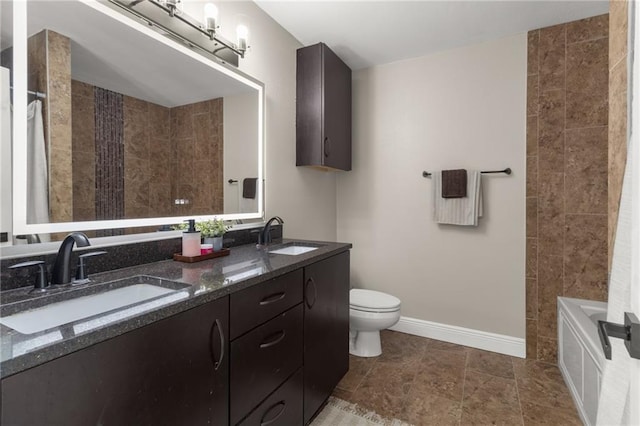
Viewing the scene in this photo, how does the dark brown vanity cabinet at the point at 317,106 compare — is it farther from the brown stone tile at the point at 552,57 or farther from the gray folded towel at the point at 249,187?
the brown stone tile at the point at 552,57

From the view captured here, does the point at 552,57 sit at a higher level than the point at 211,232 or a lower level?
higher

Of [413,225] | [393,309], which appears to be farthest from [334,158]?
[393,309]

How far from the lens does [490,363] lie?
227cm

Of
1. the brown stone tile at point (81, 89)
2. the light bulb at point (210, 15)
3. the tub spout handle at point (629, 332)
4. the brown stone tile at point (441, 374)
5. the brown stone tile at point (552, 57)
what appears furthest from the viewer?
the brown stone tile at point (552, 57)

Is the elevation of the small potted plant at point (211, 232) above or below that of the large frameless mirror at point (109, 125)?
below

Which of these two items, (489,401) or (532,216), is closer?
(489,401)

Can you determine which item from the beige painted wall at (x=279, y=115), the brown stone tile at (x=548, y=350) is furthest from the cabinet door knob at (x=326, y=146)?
the brown stone tile at (x=548, y=350)

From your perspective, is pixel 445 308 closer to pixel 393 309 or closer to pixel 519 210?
pixel 393 309

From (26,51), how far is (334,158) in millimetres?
1848

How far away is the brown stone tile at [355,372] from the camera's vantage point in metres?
1.99

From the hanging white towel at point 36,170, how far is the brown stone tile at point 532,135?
2.83 metres

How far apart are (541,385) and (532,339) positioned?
40 cm

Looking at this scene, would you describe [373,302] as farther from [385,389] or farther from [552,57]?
[552,57]

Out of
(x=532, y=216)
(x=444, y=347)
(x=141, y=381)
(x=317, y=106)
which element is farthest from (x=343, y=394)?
(x=317, y=106)
